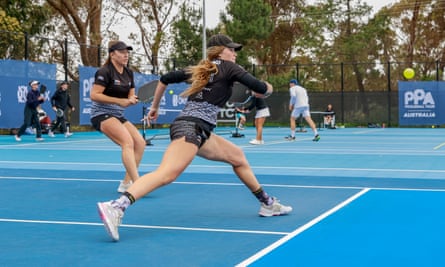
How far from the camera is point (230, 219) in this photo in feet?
22.7

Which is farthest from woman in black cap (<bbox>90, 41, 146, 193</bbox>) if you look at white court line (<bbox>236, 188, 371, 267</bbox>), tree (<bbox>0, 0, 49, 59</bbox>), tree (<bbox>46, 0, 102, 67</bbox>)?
tree (<bbox>46, 0, 102, 67</bbox>)

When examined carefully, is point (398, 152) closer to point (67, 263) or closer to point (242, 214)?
point (242, 214)

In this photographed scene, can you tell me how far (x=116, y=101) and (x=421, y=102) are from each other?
2951 centimetres

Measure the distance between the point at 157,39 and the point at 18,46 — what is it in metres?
20.3

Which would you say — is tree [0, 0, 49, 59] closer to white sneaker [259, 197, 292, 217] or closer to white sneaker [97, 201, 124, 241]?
white sneaker [259, 197, 292, 217]

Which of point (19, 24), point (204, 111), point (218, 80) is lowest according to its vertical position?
point (204, 111)

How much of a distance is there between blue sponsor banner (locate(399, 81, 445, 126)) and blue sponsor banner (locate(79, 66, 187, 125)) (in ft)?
34.5

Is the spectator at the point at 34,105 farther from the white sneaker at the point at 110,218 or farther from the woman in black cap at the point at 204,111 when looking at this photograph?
the white sneaker at the point at 110,218

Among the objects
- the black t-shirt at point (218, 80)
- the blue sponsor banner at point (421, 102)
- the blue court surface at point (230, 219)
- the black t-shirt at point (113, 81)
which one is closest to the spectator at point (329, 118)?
the blue sponsor banner at point (421, 102)

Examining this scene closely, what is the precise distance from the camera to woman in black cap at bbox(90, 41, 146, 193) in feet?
28.1

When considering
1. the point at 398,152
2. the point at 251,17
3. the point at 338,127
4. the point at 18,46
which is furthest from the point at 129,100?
the point at 251,17

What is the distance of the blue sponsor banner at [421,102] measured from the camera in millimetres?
35812

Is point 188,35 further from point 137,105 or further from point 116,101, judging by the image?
point 116,101

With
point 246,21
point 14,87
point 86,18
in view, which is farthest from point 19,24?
point 246,21
